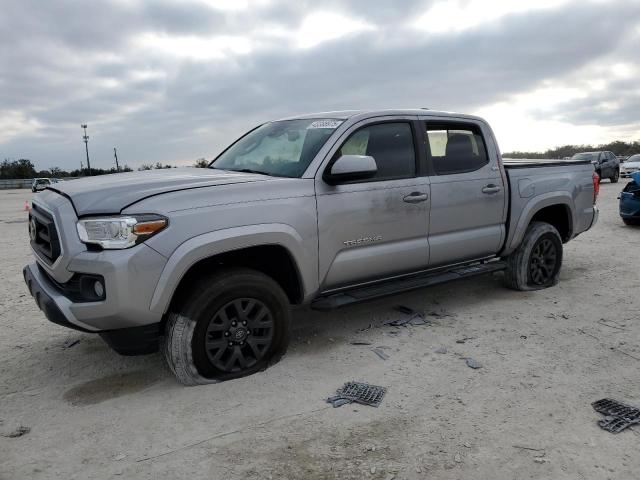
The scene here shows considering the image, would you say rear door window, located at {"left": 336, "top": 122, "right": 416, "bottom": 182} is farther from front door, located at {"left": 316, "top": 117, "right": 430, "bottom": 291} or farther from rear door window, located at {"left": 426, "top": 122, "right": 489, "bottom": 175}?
rear door window, located at {"left": 426, "top": 122, "right": 489, "bottom": 175}

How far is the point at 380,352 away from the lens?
13.3ft

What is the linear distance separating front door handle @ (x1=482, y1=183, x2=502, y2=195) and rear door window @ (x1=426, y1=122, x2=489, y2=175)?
0.67 ft

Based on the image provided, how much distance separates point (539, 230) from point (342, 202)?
275 centimetres

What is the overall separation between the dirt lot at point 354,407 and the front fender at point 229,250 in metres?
0.69

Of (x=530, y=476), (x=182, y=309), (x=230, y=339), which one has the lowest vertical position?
(x=530, y=476)

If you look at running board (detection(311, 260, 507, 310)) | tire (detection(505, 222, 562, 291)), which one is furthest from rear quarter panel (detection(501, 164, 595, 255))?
running board (detection(311, 260, 507, 310))

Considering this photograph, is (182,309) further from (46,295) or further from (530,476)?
(530,476)

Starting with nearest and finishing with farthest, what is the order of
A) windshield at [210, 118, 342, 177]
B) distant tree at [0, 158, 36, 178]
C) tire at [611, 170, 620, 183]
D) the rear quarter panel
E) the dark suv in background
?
1. windshield at [210, 118, 342, 177]
2. the rear quarter panel
3. the dark suv in background
4. tire at [611, 170, 620, 183]
5. distant tree at [0, 158, 36, 178]

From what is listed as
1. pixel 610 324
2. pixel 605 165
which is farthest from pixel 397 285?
pixel 605 165

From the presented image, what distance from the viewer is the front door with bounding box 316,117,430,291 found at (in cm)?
389

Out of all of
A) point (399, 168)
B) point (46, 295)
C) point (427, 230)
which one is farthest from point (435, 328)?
point (46, 295)

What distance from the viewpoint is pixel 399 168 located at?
4.41 metres

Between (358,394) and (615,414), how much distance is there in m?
1.52

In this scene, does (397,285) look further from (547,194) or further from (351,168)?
(547,194)
